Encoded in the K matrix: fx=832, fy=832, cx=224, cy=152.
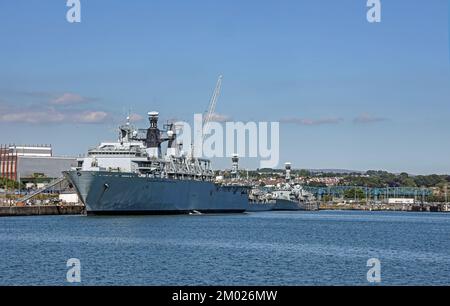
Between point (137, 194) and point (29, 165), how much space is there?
93.5 meters

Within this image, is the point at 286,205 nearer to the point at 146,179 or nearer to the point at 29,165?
the point at 29,165

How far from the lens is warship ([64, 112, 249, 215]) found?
8425 centimetres

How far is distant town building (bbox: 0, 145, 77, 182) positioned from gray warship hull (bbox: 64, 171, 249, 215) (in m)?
71.5

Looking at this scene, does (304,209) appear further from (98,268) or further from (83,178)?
(98,268)

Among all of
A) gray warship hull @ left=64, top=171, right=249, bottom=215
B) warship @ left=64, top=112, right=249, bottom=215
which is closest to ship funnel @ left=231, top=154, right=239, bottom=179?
warship @ left=64, top=112, right=249, bottom=215

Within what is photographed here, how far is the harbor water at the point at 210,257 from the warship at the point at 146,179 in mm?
17428

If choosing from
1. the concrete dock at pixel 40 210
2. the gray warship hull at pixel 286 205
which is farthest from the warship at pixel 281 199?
the concrete dock at pixel 40 210

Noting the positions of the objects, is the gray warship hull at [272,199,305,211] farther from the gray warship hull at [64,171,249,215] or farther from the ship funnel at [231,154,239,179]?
the gray warship hull at [64,171,249,215]

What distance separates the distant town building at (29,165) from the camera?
173m

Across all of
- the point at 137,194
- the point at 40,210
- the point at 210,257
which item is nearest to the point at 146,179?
the point at 137,194

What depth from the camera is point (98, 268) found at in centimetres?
3797

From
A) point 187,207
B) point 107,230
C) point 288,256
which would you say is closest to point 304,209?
point 187,207

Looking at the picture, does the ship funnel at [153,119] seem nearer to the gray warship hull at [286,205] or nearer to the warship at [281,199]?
the warship at [281,199]

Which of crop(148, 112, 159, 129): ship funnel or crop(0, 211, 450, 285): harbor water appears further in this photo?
crop(148, 112, 159, 129): ship funnel
